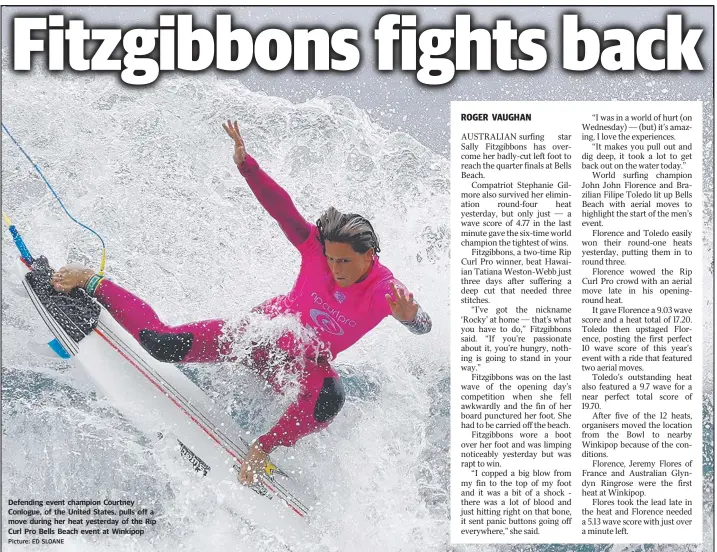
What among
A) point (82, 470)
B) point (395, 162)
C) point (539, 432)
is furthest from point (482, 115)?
point (82, 470)

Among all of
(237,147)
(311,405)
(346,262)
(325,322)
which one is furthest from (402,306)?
(237,147)

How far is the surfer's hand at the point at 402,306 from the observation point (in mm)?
1937

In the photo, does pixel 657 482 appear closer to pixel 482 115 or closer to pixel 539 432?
pixel 539 432

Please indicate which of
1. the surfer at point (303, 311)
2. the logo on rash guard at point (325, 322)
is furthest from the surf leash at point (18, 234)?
the logo on rash guard at point (325, 322)

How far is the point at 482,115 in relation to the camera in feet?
7.91

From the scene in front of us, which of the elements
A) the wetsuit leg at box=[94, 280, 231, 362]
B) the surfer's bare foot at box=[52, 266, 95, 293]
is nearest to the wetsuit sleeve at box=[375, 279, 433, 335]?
the wetsuit leg at box=[94, 280, 231, 362]

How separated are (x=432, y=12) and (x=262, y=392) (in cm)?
173

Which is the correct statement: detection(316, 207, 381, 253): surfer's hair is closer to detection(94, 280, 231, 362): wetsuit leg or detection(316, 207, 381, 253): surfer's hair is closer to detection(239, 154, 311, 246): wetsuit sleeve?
detection(239, 154, 311, 246): wetsuit sleeve

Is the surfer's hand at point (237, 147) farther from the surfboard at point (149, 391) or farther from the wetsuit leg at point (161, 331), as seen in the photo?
the surfboard at point (149, 391)

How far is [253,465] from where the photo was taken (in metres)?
2.35

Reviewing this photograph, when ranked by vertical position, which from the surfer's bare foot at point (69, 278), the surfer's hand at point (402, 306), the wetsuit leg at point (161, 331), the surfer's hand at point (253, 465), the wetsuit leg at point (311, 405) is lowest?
the surfer's hand at point (253, 465)

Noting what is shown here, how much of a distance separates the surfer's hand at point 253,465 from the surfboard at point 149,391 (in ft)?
0.09

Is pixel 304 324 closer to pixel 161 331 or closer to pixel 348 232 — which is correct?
pixel 348 232

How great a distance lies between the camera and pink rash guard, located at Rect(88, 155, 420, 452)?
2201 mm
